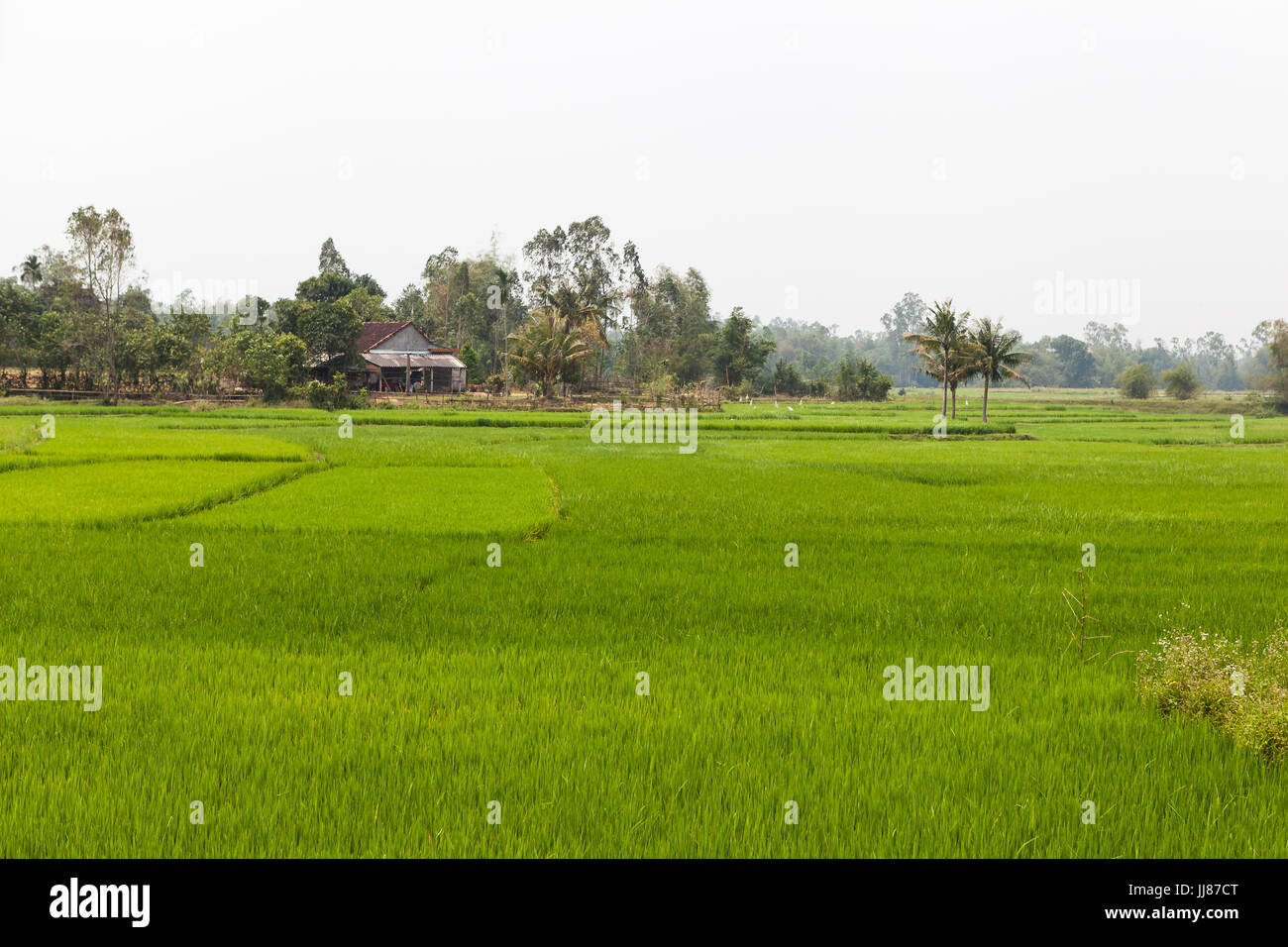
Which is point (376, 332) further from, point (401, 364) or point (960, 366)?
point (960, 366)

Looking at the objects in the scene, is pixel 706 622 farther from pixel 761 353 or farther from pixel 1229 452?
pixel 761 353

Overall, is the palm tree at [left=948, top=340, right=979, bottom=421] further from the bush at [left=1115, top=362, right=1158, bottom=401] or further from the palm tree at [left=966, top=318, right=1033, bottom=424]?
the bush at [left=1115, top=362, right=1158, bottom=401]

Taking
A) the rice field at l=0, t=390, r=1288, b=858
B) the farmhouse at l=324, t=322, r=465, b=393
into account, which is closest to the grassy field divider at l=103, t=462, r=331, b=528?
the rice field at l=0, t=390, r=1288, b=858

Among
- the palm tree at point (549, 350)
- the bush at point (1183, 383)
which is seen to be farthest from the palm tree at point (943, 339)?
the bush at point (1183, 383)

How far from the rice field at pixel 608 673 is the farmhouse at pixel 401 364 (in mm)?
36583

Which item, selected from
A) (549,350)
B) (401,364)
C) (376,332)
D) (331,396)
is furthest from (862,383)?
(331,396)

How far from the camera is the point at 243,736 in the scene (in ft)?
13.5

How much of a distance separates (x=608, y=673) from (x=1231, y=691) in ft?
11.8

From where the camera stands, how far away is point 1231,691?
437 centimetres

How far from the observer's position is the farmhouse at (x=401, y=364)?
49656 millimetres

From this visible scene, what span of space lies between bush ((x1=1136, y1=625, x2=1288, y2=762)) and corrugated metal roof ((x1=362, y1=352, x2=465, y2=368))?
48.1 m

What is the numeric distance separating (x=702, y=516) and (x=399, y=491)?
5.64m

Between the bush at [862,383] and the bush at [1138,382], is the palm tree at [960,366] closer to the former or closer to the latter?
the bush at [862,383]

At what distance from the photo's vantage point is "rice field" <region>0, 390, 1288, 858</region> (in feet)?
10.9
